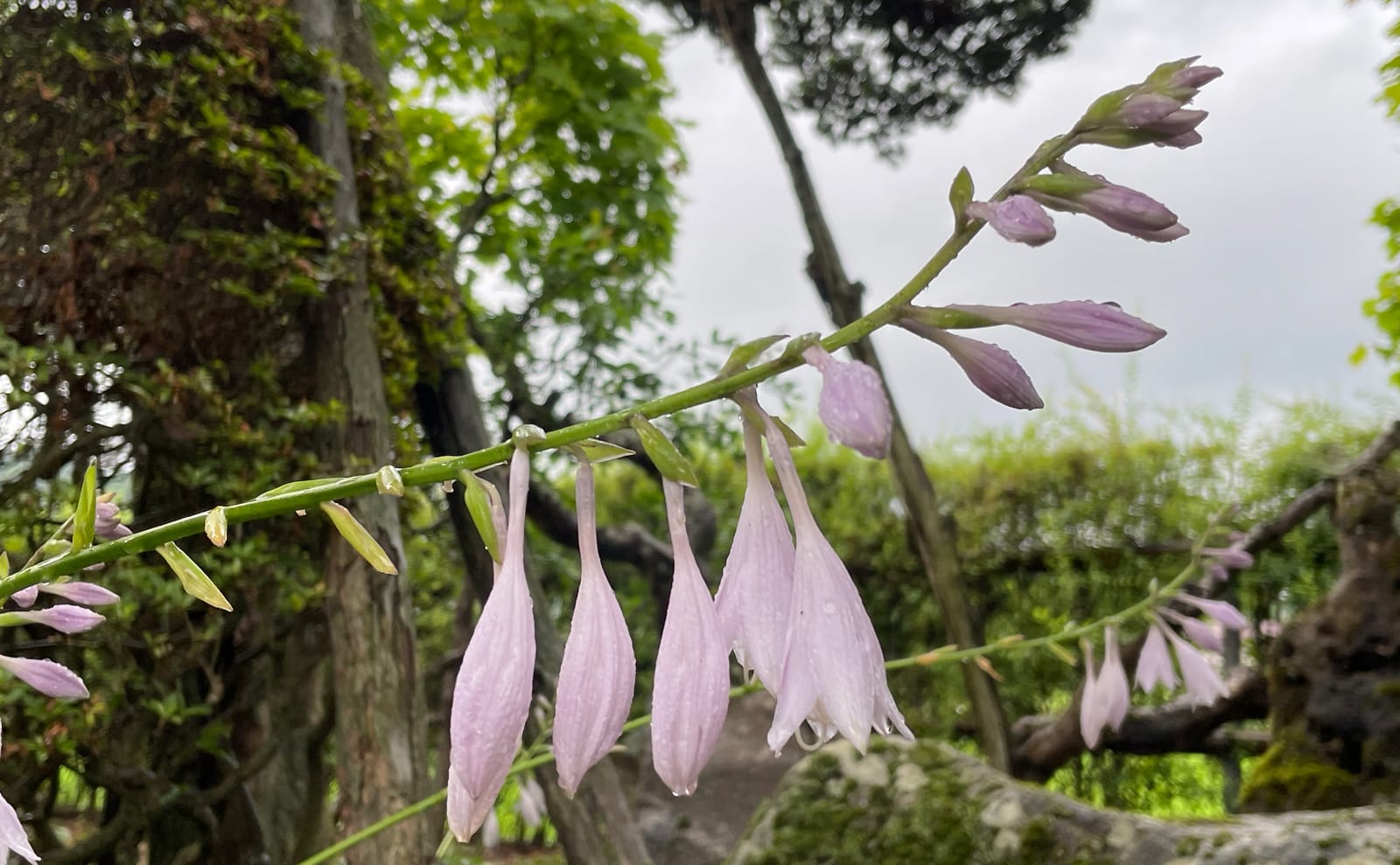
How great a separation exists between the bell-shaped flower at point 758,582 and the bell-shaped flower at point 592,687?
8 cm

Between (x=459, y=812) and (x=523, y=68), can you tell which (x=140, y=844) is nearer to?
(x=459, y=812)

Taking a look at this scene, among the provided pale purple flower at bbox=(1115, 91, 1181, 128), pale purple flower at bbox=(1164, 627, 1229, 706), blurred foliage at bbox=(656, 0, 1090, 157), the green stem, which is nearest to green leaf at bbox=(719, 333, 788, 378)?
the green stem

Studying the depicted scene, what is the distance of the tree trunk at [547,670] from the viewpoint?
214cm

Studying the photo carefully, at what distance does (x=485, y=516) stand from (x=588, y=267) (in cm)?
274

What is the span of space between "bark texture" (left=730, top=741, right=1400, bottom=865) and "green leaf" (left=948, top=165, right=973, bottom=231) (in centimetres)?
116

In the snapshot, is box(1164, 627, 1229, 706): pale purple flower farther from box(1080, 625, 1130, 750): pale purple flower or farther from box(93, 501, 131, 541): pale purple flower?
box(93, 501, 131, 541): pale purple flower

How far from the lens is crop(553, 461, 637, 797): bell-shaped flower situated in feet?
1.66

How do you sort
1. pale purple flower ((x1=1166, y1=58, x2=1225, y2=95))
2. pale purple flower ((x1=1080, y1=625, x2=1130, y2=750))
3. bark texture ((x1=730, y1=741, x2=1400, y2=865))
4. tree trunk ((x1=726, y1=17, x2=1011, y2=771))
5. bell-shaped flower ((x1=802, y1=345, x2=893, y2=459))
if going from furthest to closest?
tree trunk ((x1=726, y1=17, x2=1011, y2=771)), pale purple flower ((x1=1080, y1=625, x2=1130, y2=750)), bark texture ((x1=730, y1=741, x2=1400, y2=865)), pale purple flower ((x1=1166, y1=58, x2=1225, y2=95)), bell-shaped flower ((x1=802, y1=345, x2=893, y2=459))

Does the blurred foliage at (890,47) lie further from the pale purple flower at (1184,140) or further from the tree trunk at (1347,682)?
the pale purple flower at (1184,140)

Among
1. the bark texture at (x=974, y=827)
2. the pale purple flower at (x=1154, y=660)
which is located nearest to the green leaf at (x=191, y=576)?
the bark texture at (x=974, y=827)

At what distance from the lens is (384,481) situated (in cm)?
55

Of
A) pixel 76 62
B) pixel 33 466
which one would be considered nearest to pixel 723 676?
pixel 33 466

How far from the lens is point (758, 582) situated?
603mm

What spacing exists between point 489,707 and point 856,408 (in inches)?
10.4
